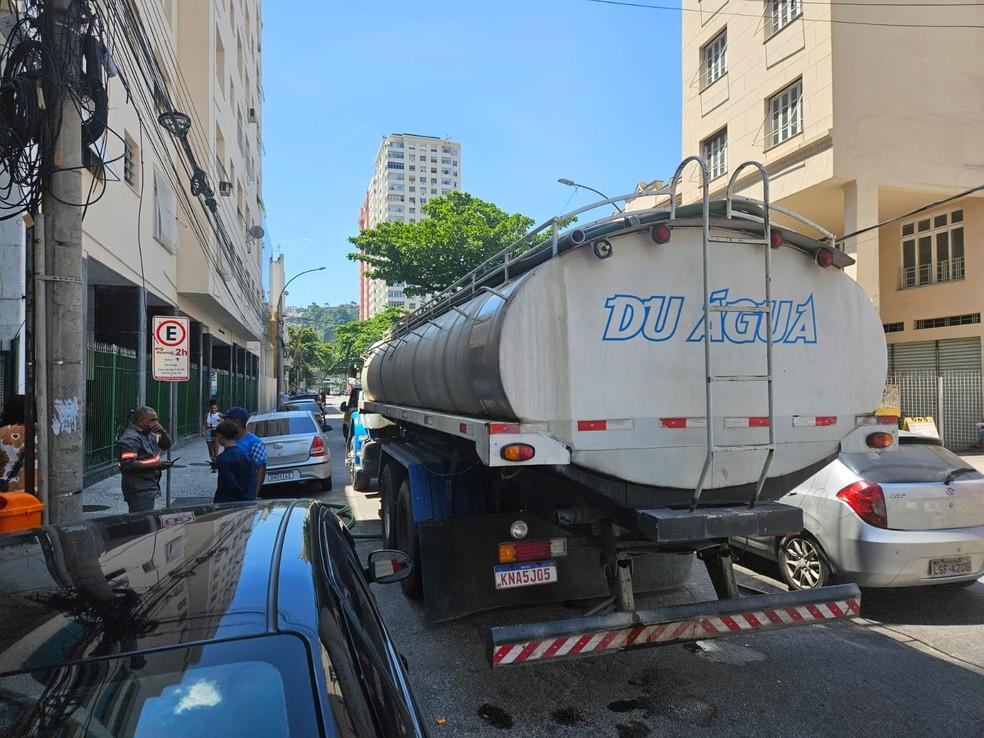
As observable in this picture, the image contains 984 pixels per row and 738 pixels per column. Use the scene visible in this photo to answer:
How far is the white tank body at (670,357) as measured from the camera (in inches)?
143

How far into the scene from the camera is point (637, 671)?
163 inches

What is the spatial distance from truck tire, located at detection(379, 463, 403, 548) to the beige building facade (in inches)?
524

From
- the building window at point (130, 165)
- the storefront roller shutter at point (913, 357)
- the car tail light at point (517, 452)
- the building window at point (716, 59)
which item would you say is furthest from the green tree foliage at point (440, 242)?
the car tail light at point (517, 452)

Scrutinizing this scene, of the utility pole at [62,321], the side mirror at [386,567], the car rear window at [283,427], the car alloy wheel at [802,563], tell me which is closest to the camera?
the side mirror at [386,567]

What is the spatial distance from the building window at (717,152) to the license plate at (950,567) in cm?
1719

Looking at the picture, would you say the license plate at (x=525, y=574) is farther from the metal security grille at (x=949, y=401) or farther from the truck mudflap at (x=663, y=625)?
the metal security grille at (x=949, y=401)

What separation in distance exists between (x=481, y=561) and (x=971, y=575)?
374 cm

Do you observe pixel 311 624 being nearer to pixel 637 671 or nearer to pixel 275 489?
pixel 637 671

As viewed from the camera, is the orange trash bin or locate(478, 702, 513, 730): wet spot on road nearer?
locate(478, 702, 513, 730): wet spot on road

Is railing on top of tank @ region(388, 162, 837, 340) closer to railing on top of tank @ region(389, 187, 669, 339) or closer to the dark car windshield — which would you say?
railing on top of tank @ region(389, 187, 669, 339)

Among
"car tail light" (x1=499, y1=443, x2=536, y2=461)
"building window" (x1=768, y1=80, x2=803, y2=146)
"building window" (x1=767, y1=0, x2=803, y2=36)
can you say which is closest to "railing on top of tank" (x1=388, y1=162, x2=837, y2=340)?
"car tail light" (x1=499, y1=443, x2=536, y2=461)

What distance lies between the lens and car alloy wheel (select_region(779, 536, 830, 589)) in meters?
5.09

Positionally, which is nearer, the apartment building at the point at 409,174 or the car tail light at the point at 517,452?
the car tail light at the point at 517,452

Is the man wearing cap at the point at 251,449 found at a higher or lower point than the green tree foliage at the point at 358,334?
lower
